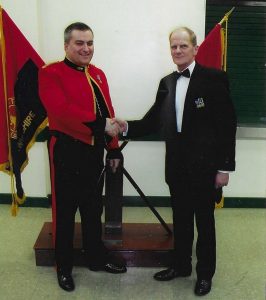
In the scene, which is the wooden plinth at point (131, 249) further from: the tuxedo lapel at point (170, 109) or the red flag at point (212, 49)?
the red flag at point (212, 49)

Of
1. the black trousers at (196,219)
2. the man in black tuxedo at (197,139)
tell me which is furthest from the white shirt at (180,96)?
the black trousers at (196,219)

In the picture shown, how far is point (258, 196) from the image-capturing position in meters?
3.53

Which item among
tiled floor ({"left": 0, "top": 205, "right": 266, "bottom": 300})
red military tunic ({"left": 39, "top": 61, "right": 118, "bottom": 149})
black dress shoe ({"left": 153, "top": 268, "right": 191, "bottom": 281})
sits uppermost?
red military tunic ({"left": 39, "top": 61, "right": 118, "bottom": 149})

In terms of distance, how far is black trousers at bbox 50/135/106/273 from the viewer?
6.81 feet

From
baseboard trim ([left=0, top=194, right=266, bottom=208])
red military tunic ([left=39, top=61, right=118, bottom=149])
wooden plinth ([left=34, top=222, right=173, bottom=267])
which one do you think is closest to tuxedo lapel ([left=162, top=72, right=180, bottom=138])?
red military tunic ([left=39, top=61, right=118, bottom=149])

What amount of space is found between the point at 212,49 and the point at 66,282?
1.92 metres

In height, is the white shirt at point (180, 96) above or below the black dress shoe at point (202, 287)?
above

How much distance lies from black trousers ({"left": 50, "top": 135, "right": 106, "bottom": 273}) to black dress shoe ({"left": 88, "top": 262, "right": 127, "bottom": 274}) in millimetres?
167

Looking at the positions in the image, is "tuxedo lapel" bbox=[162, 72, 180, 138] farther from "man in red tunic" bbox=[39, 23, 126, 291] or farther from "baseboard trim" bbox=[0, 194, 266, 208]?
"baseboard trim" bbox=[0, 194, 266, 208]

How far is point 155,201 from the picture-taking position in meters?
3.54

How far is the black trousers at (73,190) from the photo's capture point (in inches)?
81.7

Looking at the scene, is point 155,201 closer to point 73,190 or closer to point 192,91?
point 73,190

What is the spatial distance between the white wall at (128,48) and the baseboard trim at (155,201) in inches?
2.5

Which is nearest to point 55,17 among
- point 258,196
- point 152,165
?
point 152,165
